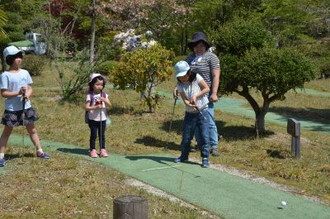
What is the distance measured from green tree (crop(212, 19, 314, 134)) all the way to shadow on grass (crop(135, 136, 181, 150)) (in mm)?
1387

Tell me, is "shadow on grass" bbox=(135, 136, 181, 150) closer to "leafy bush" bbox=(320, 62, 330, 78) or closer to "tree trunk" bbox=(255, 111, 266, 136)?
"tree trunk" bbox=(255, 111, 266, 136)

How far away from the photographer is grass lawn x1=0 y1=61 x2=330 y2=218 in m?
4.78

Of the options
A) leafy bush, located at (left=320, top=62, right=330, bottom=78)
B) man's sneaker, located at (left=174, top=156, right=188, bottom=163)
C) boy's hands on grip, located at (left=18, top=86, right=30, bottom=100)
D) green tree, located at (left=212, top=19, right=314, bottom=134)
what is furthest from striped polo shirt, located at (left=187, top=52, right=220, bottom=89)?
leafy bush, located at (left=320, top=62, right=330, bottom=78)

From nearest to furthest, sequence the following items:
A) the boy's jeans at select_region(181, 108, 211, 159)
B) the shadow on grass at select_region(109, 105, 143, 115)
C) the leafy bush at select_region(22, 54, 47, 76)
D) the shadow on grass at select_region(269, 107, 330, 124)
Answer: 1. the boy's jeans at select_region(181, 108, 211, 159)
2. the shadow on grass at select_region(109, 105, 143, 115)
3. the shadow on grass at select_region(269, 107, 330, 124)
4. the leafy bush at select_region(22, 54, 47, 76)

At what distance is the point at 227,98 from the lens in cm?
1529

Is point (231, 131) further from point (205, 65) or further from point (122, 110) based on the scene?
point (122, 110)

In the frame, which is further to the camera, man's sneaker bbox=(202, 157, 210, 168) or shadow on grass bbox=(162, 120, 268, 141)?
shadow on grass bbox=(162, 120, 268, 141)

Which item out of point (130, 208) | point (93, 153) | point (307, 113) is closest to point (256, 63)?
point (93, 153)

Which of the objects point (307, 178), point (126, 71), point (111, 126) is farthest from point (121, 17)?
point (307, 178)

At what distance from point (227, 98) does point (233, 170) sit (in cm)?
910

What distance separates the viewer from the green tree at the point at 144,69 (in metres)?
10.5

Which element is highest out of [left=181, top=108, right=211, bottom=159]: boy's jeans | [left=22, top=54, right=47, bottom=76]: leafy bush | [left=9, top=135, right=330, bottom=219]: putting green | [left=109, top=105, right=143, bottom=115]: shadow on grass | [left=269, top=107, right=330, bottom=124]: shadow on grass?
[left=22, top=54, right=47, bottom=76]: leafy bush

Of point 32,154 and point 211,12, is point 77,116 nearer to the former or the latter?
point 32,154

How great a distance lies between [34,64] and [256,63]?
14497mm
